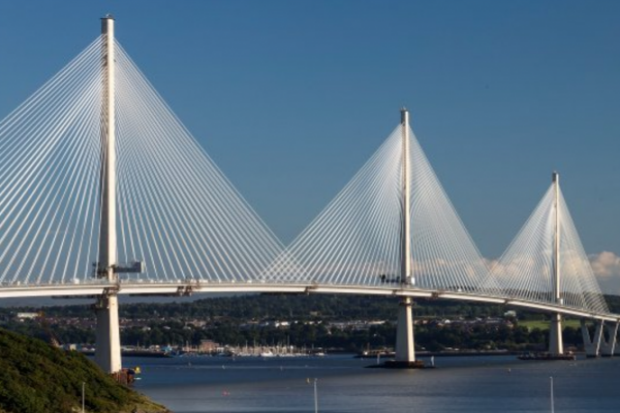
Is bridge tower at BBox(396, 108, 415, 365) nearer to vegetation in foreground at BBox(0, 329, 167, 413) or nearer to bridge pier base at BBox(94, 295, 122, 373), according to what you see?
bridge pier base at BBox(94, 295, 122, 373)

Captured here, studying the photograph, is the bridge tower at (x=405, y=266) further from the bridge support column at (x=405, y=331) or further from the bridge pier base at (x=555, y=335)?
the bridge pier base at (x=555, y=335)

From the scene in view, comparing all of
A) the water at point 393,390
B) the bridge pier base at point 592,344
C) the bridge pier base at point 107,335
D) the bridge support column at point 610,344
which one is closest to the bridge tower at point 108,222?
the bridge pier base at point 107,335

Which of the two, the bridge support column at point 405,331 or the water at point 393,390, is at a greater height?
the bridge support column at point 405,331

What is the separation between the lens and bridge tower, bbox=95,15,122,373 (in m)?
59.6

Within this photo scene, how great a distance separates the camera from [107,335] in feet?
205

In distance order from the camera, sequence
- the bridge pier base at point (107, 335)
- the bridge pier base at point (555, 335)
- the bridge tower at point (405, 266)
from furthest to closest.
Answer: the bridge pier base at point (555, 335)
the bridge tower at point (405, 266)
the bridge pier base at point (107, 335)

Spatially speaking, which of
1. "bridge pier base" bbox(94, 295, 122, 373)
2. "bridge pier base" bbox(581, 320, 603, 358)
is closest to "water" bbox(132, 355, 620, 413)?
"bridge pier base" bbox(94, 295, 122, 373)

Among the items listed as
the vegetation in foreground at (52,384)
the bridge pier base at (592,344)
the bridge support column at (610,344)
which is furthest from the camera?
the bridge support column at (610,344)

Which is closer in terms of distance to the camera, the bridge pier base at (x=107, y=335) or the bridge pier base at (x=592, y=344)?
the bridge pier base at (x=107, y=335)

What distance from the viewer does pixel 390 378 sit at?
258 feet

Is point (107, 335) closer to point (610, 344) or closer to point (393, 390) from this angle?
point (393, 390)

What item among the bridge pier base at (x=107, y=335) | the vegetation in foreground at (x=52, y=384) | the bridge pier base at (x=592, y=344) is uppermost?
the bridge pier base at (x=592, y=344)

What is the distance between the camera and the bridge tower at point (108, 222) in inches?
2347

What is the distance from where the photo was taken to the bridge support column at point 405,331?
86625mm
